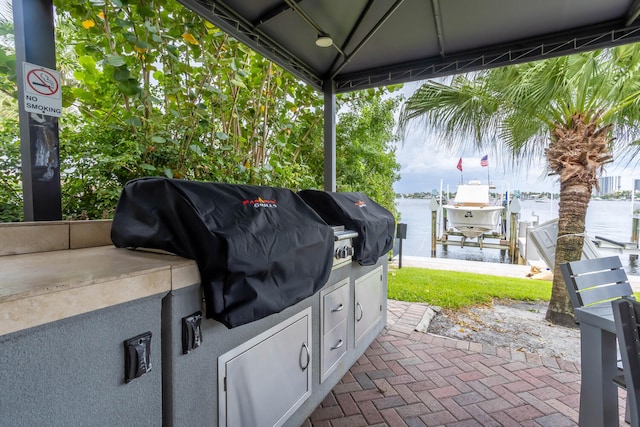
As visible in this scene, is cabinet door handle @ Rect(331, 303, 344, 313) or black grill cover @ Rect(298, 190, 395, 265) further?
black grill cover @ Rect(298, 190, 395, 265)

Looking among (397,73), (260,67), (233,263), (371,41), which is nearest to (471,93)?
(397,73)

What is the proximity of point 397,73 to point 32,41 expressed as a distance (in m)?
3.26

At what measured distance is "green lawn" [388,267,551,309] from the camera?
15.2 ft

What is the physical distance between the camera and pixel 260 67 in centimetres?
390

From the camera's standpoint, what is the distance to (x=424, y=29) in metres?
2.98

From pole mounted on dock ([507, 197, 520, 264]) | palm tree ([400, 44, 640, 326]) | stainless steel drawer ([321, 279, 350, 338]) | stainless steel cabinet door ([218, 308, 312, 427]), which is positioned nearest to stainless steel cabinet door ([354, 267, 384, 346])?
stainless steel drawer ([321, 279, 350, 338])

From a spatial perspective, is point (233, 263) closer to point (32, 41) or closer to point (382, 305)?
point (32, 41)

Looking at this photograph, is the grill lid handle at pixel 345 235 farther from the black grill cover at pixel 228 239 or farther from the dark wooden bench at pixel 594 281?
the dark wooden bench at pixel 594 281

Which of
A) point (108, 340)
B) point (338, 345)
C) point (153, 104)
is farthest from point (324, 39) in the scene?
point (108, 340)

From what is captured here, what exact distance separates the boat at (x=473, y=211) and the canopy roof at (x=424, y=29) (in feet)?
43.0

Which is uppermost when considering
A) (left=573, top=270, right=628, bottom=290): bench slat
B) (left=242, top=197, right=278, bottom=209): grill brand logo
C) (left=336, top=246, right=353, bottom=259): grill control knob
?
(left=242, top=197, right=278, bottom=209): grill brand logo

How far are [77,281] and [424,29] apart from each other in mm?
3295

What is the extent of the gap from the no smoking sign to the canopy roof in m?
1.17

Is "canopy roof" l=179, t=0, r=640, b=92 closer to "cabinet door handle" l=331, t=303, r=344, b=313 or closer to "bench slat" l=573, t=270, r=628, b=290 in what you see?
"bench slat" l=573, t=270, r=628, b=290
